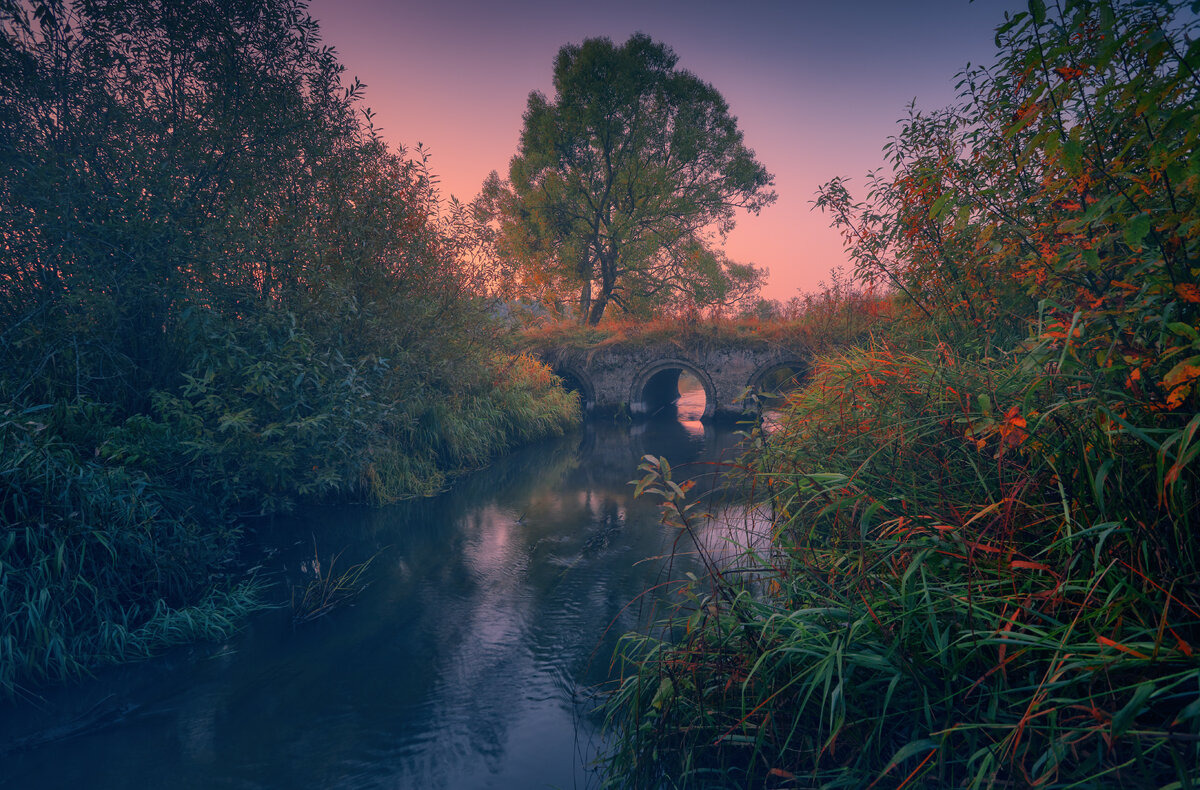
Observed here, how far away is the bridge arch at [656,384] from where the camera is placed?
2289cm

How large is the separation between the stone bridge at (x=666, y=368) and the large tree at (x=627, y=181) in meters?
4.14

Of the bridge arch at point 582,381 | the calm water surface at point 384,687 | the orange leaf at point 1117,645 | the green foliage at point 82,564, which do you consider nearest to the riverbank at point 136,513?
the green foliage at point 82,564

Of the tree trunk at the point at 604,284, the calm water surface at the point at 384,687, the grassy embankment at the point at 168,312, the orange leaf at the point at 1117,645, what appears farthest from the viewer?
the tree trunk at the point at 604,284

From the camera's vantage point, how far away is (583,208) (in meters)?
27.9

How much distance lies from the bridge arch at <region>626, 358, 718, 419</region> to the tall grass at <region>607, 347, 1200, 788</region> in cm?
1866

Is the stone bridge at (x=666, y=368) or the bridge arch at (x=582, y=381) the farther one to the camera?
the bridge arch at (x=582, y=381)

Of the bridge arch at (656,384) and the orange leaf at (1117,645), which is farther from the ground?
the bridge arch at (656,384)

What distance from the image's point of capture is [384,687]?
5.66m

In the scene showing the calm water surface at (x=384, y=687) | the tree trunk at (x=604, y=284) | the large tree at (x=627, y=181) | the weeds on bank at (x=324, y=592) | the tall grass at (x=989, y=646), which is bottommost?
the calm water surface at (x=384, y=687)

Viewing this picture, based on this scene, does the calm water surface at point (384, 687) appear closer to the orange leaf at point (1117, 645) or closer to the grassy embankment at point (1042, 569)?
the grassy embankment at point (1042, 569)

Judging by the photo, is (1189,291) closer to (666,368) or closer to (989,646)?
(989,646)

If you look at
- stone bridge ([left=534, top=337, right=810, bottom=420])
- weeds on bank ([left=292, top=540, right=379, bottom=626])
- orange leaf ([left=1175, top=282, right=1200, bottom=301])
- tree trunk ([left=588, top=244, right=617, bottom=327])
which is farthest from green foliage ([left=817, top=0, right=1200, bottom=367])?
tree trunk ([left=588, top=244, right=617, bottom=327])

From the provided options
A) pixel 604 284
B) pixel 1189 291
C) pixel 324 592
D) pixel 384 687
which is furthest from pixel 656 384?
pixel 1189 291

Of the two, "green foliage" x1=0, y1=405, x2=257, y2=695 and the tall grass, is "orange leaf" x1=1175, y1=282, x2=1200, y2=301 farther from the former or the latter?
"green foliage" x1=0, y1=405, x2=257, y2=695
